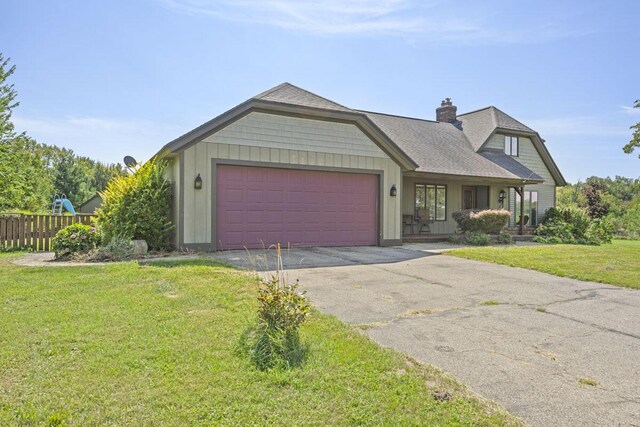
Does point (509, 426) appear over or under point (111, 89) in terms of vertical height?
under

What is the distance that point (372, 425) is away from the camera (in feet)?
7.64

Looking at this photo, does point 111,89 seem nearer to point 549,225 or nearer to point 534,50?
point 534,50

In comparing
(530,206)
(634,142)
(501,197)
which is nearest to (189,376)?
(501,197)

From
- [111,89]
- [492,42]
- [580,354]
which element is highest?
[492,42]

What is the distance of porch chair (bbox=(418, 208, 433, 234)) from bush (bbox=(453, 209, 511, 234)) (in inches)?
65.1

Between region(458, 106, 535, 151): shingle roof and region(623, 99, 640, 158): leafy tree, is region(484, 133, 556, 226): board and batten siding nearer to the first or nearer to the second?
region(458, 106, 535, 151): shingle roof

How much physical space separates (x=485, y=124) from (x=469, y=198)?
456 cm

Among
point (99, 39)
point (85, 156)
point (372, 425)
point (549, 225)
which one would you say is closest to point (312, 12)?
point (99, 39)

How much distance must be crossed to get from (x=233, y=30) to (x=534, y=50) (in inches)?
418

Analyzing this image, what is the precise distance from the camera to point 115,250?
9.09 metres

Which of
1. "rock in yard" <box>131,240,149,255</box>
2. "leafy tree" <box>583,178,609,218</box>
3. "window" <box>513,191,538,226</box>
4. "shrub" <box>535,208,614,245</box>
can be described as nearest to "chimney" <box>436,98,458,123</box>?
"window" <box>513,191,538,226</box>

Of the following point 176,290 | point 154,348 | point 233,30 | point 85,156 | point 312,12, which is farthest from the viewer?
point 85,156

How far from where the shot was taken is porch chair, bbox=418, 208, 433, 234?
54.5ft

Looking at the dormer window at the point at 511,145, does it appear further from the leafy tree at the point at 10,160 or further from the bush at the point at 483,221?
the leafy tree at the point at 10,160
